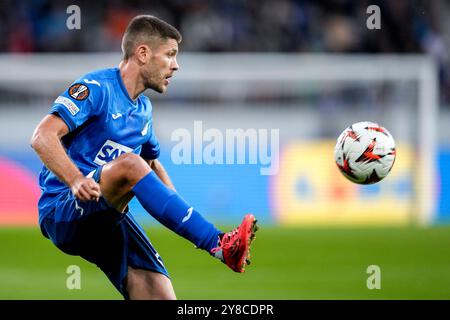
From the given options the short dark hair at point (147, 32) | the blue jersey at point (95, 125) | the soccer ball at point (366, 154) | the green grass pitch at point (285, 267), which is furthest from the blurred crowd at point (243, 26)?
the blue jersey at point (95, 125)

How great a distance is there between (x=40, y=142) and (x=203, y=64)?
1051 centimetres

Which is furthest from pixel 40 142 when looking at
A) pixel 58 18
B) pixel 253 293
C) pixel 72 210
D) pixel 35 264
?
pixel 58 18

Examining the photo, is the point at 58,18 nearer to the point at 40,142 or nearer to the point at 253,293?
the point at 253,293

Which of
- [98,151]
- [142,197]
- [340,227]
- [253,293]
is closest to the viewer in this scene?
[142,197]

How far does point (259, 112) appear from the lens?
15.3 metres

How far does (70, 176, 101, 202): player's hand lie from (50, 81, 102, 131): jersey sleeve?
0.56 m

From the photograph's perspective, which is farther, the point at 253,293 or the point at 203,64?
the point at 203,64

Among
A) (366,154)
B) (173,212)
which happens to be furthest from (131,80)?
(366,154)

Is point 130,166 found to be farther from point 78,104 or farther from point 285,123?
point 285,123

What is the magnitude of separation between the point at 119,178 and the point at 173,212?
1.17 ft


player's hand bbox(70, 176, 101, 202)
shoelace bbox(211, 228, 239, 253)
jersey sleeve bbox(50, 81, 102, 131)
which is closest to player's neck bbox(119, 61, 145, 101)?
jersey sleeve bbox(50, 81, 102, 131)

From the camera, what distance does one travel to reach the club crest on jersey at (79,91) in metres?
5.48

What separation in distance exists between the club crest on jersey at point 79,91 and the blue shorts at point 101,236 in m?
0.53

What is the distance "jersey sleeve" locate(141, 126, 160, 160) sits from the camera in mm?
6125
